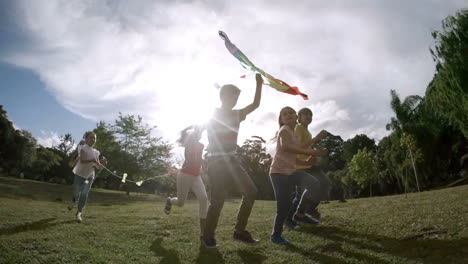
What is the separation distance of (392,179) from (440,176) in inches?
333

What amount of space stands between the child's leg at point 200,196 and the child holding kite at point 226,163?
3.40ft

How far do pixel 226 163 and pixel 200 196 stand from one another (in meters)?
1.54

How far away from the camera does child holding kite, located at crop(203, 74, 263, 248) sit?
16.7 feet

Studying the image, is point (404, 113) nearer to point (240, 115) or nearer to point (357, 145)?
point (357, 145)

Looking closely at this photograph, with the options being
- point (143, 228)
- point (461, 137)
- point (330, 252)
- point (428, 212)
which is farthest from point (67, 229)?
point (461, 137)

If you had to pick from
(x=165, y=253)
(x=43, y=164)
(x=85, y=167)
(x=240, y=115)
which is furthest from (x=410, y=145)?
(x=43, y=164)

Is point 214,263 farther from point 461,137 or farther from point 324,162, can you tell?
point 324,162

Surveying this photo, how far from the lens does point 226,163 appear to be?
5090 millimetres

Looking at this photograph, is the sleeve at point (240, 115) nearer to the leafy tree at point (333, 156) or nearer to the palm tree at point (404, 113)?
the palm tree at point (404, 113)

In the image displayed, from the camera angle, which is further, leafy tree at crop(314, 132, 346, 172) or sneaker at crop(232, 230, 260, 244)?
leafy tree at crop(314, 132, 346, 172)

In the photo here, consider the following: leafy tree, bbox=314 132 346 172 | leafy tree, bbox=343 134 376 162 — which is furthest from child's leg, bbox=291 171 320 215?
leafy tree, bbox=314 132 346 172

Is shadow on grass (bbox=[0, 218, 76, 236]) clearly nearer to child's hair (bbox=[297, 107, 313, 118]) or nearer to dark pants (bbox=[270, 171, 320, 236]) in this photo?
dark pants (bbox=[270, 171, 320, 236])

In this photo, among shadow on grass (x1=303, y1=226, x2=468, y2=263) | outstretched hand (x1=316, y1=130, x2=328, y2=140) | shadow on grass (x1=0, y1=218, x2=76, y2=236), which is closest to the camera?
shadow on grass (x1=303, y1=226, x2=468, y2=263)

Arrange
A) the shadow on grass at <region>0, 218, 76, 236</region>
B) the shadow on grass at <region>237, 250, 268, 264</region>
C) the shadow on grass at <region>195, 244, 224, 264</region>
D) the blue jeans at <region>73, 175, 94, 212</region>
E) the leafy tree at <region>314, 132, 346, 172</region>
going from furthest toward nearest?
the leafy tree at <region>314, 132, 346, 172</region> < the blue jeans at <region>73, 175, 94, 212</region> < the shadow on grass at <region>0, 218, 76, 236</region> < the shadow on grass at <region>195, 244, 224, 264</region> < the shadow on grass at <region>237, 250, 268, 264</region>
